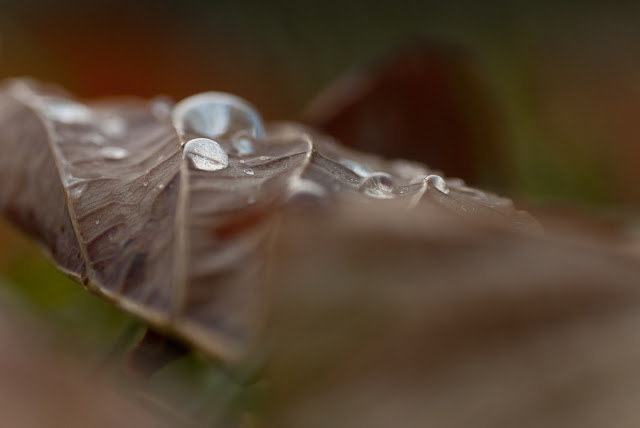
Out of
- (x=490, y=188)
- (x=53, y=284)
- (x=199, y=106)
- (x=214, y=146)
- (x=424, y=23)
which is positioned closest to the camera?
(x=214, y=146)

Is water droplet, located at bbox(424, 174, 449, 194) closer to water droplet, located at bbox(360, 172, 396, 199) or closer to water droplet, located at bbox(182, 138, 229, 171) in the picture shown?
water droplet, located at bbox(360, 172, 396, 199)

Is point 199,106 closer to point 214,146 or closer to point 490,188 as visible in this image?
point 214,146

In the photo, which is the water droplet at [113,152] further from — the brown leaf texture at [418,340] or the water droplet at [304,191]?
the brown leaf texture at [418,340]

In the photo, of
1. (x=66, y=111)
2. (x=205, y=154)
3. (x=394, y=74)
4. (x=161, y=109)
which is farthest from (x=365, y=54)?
(x=205, y=154)

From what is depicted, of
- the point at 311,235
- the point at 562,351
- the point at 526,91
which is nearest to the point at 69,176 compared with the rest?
the point at 311,235

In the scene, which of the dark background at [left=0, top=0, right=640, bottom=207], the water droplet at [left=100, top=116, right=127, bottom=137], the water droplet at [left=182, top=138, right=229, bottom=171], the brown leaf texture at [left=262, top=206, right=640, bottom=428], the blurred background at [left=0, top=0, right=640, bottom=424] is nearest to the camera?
the brown leaf texture at [left=262, top=206, right=640, bottom=428]

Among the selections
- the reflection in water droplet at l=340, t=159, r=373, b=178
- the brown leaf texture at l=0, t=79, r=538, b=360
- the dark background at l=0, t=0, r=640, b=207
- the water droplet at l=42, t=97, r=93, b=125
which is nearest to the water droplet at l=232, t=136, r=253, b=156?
the brown leaf texture at l=0, t=79, r=538, b=360
